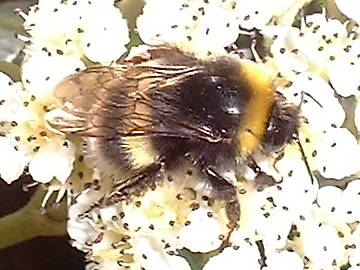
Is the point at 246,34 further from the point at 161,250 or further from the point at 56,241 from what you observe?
the point at 56,241

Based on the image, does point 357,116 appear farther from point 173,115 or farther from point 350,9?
point 173,115

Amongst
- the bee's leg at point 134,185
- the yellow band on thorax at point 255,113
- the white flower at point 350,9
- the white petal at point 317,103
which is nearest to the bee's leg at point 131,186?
the bee's leg at point 134,185

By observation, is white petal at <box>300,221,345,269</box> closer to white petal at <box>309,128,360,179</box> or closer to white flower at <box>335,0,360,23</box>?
white petal at <box>309,128,360,179</box>

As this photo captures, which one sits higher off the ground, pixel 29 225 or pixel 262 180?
pixel 262 180

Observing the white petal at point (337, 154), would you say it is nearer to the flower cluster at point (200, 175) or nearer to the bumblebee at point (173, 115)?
the flower cluster at point (200, 175)

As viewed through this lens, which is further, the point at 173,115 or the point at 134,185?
the point at 134,185

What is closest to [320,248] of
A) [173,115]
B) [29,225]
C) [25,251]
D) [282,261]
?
[282,261]

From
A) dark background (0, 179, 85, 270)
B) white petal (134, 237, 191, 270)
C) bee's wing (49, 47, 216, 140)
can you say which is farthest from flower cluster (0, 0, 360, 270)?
dark background (0, 179, 85, 270)
